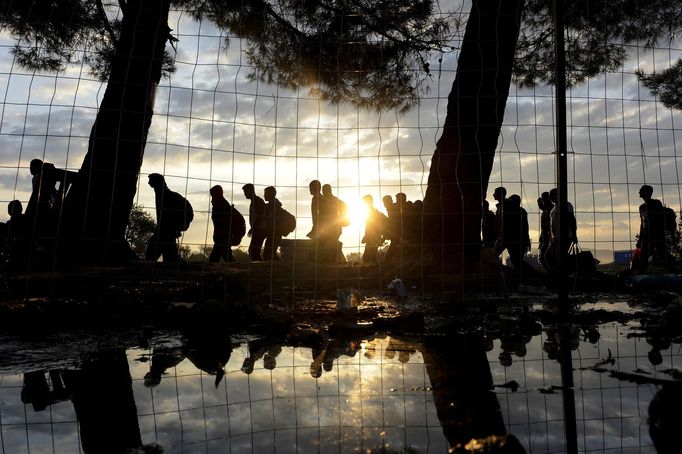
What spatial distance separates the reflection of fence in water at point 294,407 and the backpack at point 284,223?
5.70 metres

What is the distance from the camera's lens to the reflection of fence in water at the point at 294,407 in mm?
1683

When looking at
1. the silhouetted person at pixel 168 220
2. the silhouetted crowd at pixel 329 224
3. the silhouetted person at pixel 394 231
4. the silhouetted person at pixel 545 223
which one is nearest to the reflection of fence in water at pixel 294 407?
the silhouetted crowd at pixel 329 224

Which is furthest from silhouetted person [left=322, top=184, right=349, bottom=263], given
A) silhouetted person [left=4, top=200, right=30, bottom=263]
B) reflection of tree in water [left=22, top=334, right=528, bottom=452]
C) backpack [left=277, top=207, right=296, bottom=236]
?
reflection of tree in water [left=22, top=334, right=528, bottom=452]

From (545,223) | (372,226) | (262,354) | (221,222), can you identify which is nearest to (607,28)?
(545,223)

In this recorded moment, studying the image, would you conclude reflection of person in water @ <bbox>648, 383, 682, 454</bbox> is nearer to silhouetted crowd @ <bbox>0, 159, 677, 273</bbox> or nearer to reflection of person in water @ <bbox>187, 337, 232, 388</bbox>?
reflection of person in water @ <bbox>187, 337, 232, 388</bbox>

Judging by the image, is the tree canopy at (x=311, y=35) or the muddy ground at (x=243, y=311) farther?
the tree canopy at (x=311, y=35)

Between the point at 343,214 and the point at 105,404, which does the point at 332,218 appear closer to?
the point at 343,214

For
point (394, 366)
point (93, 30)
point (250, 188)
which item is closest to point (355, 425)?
point (394, 366)

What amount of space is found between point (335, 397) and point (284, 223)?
675cm

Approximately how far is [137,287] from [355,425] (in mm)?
3779

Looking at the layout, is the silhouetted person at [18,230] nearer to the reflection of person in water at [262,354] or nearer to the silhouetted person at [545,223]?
the reflection of person in water at [262,354]

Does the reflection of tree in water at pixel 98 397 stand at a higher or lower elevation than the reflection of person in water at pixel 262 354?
lower

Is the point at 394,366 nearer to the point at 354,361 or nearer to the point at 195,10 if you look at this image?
the point at 354,361

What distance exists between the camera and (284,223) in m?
8.80
